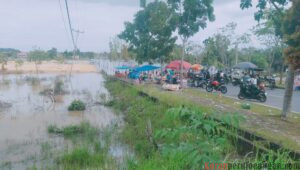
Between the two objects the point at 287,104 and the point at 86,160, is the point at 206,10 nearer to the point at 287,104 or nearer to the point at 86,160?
the point at 287,104

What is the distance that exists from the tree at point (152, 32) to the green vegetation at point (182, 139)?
969 centimetres

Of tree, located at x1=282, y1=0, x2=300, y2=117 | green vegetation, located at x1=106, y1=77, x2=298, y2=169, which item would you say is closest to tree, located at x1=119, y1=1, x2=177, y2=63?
green vegetation, located at x1=106, y1=77, x2=298, y2=169

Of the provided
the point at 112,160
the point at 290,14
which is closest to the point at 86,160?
the point at 112,160

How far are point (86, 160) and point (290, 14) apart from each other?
5947 millimetres

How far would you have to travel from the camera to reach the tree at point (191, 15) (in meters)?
19.5

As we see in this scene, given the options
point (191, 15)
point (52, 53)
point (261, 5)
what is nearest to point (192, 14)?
point (191, 15)

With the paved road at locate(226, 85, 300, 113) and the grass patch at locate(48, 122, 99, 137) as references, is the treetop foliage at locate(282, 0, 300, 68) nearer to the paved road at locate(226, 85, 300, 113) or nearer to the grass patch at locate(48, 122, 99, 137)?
the paved road at locate(226, 85, 300, 113)

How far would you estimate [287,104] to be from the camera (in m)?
9.02

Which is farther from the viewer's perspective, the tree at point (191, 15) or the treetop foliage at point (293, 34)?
the tree at point (191, 15)

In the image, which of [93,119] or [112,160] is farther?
[93,119]

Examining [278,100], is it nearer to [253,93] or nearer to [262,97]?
[262,97]

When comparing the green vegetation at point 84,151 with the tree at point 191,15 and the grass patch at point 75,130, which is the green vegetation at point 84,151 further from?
the tree at point 191,15

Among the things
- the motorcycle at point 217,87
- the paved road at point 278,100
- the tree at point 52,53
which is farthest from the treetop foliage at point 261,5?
the tree at point 52,53

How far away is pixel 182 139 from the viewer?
6.86 m
